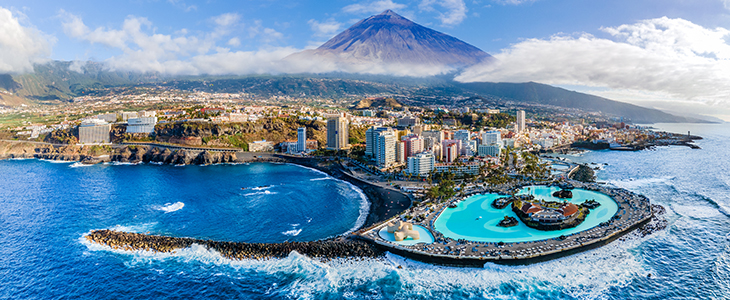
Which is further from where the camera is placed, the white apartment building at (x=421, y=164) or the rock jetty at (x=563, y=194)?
the white apartment building at (x=421, y=164)

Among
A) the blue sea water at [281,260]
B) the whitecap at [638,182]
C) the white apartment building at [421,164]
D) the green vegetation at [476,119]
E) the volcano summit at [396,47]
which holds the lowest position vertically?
the blue sea water at [281,260]

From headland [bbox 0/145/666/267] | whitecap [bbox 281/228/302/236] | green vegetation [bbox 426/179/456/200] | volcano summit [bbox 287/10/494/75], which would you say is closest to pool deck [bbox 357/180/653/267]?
headland [bbox 0/145/666/267]

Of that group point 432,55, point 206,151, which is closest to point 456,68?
point 432,55

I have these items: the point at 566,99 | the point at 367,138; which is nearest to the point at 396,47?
the point at 566,99

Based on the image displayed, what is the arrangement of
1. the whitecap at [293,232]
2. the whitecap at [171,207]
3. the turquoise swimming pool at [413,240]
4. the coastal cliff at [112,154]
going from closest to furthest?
the turquoise swimming pool at [413,240]
the whitecap at [293,232]
the whitecap at [171,207]
the coastal cliff at [112,154]

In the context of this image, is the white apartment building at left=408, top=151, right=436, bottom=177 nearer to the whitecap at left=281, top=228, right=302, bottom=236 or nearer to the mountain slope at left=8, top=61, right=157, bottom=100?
the whitecap at left=281, top=228, right=302, bottom=236

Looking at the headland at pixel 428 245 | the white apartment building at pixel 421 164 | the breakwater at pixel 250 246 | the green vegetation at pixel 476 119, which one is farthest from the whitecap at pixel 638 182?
the green vegetation at pixel 476 119

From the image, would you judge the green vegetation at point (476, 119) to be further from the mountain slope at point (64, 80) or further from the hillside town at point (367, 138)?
the mountain slope at point (64, 80)
